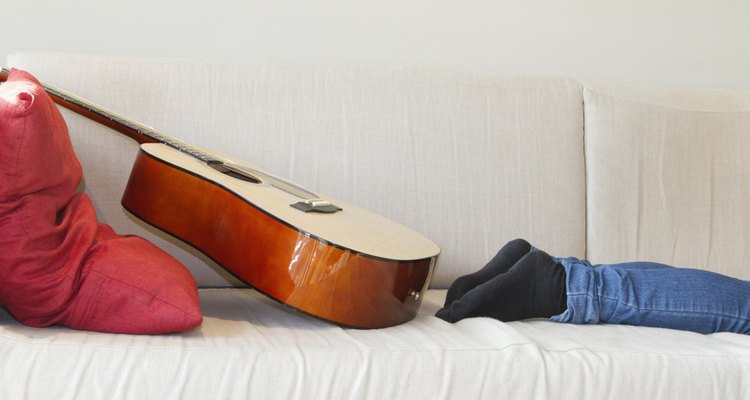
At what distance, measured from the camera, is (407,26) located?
88.8 inches

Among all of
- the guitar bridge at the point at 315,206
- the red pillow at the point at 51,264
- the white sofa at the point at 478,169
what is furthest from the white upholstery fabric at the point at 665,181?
the red pillow at the point at 51,264

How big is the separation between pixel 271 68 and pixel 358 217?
1.55 ft

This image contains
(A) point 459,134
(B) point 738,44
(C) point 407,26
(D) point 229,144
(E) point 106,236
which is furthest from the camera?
(B) point 738,44

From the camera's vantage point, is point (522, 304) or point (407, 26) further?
point (407, 26)

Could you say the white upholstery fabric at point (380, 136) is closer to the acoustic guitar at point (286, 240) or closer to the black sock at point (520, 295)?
the acoustic guitar at point (286, 240)

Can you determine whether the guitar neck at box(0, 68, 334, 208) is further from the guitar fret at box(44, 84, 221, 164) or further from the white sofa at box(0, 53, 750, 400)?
the white sofa at box(0, 53, 750, 400)

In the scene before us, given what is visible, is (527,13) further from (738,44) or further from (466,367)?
(466,367)

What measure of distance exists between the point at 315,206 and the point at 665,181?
95 cm

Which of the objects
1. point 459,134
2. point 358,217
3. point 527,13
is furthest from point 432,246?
point 527,13

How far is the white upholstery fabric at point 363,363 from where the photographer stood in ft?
3.61

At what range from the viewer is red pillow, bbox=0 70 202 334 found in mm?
1172

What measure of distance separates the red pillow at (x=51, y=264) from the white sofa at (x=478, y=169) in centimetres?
9

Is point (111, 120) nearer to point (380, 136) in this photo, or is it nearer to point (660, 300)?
point (380, 136)

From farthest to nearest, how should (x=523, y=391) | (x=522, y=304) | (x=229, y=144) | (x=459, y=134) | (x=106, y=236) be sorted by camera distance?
(x=459, y=134) < (x=229, y=144) < (x=522, y=304) < (x=106, y=236) < (x=523, y=391)
